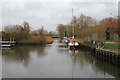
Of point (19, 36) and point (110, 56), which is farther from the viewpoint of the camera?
point (19, 36)

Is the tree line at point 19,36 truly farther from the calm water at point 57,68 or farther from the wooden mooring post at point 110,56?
the wooden mooring post at point 110,56

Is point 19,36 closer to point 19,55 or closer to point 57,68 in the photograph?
point 19,55

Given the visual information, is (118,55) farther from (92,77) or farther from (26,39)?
(26,39)

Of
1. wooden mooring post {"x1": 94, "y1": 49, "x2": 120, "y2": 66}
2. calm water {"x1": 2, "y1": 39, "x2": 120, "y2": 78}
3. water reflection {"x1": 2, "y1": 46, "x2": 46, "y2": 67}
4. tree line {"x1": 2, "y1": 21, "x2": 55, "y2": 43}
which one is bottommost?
calm water {"x1": 2, "y1": 39, "x2": 120, "y2": 78}

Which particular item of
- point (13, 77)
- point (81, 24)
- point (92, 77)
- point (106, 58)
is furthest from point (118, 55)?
point (81, 24)

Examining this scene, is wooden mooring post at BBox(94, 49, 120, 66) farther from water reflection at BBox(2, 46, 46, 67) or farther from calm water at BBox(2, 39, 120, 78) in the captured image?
water reflection at BBox(2, 46, 46, 67)

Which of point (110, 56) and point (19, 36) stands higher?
point (19, 36)

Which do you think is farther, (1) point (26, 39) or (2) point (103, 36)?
(1) point (26, 39)

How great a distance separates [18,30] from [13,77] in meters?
29.1

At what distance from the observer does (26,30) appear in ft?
117

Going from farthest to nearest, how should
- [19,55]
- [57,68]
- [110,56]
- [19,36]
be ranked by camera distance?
[19,36]
[19,55]
[110,56]
[57,68]

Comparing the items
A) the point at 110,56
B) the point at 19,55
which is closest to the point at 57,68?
the point at 110,56

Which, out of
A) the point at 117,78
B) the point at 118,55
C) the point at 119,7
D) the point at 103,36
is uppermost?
the point at 119,7

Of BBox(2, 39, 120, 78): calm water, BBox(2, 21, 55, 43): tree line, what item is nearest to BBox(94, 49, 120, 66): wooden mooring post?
BBox(2, 39, 120, 78): calm water
